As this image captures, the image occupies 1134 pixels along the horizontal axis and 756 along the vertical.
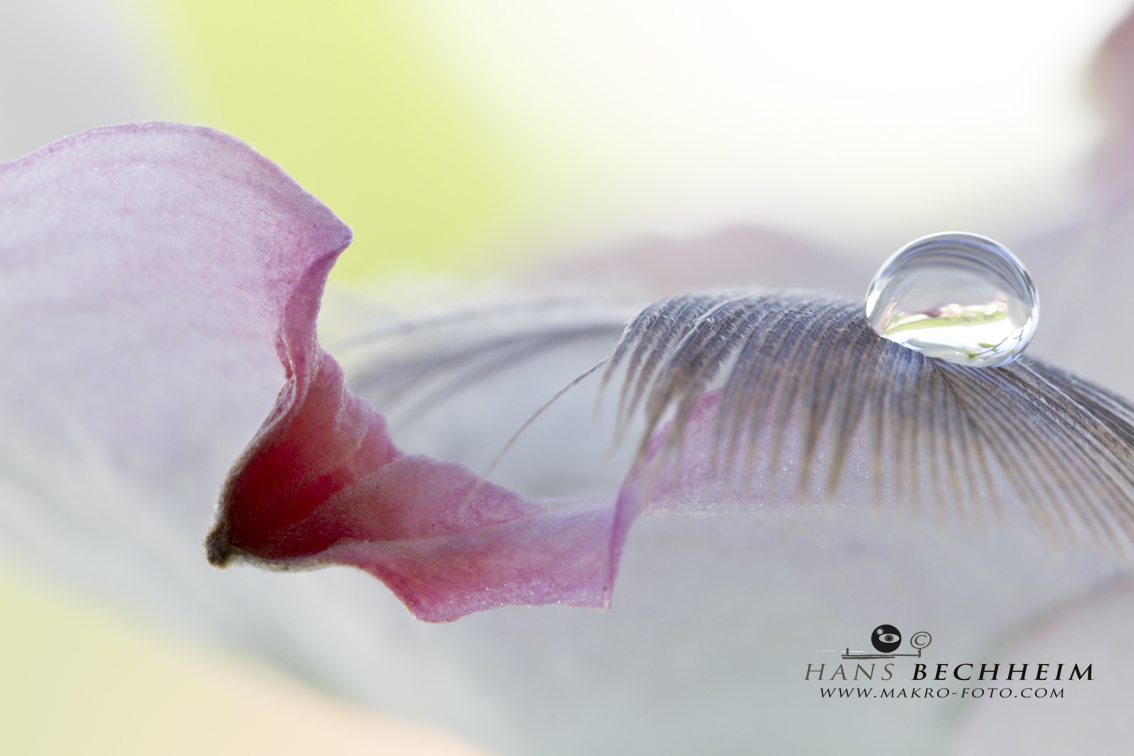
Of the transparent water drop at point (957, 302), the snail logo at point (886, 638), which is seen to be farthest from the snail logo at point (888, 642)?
the transparent water drop at point (957, 302)

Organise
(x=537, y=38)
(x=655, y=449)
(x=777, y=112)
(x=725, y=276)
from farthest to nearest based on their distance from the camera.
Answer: (x=537, y=38) → (x=777, y=112) → (x=725, y=276) → (x=655, y=449)

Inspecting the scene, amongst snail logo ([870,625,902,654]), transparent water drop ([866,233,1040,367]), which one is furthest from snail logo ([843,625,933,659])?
transparent water drop ([866,233,1040,367])

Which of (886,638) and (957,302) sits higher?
(957,302)

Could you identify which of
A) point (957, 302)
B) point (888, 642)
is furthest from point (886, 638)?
point (957, 302)

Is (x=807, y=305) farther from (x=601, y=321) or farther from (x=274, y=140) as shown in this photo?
(x=274, y=140)

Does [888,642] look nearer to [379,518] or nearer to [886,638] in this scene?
[886,638]

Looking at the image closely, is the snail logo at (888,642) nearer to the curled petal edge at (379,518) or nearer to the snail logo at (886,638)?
the snail logo at (886,638)

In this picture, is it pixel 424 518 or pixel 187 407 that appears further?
pixel 187 407

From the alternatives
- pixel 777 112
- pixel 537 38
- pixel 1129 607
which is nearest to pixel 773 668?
pixel 1129 607
